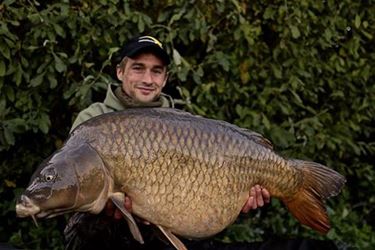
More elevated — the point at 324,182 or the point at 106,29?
the point at 106,29

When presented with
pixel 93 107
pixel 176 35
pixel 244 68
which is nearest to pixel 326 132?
pixel 244 68

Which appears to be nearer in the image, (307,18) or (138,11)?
(138,11)

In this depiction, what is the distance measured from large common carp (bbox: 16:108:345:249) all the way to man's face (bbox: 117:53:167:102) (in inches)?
17.9

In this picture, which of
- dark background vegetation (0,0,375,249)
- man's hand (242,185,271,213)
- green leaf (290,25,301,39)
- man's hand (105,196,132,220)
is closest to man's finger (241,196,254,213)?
man's hand (242,185,271,213)

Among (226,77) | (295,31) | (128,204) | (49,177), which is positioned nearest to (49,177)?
(49,177)

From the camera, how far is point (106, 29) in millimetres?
3078

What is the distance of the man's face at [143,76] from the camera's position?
8.21 feet

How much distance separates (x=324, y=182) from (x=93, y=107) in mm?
822

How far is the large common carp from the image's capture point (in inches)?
73.9

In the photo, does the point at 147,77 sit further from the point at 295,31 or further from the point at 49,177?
the point at 295,31

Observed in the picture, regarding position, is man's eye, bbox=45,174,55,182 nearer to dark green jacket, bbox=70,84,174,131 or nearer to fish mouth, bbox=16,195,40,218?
fish mouth, bbox=16,195,40,218

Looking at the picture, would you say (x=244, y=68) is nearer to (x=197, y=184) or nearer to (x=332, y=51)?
(x=332, y=51)

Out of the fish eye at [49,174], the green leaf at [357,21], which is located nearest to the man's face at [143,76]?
the fish eye at [49,174]

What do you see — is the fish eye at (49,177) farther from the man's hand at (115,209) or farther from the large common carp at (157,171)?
the man's hand at (115,209)
